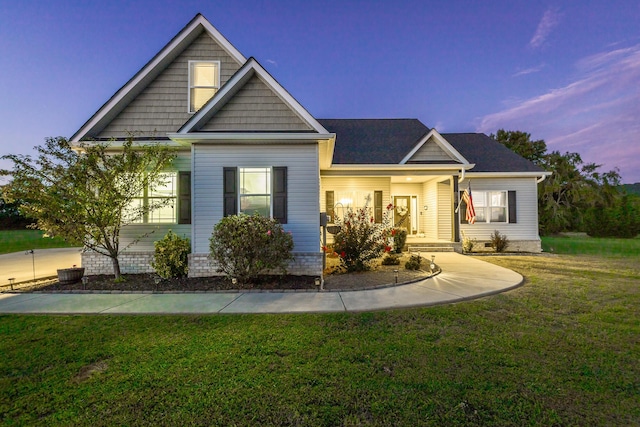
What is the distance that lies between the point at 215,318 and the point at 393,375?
10.2ft

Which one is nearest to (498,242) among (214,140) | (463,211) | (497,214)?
(497,214)

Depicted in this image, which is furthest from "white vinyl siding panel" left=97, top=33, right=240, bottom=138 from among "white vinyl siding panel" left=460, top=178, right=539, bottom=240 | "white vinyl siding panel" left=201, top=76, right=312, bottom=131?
"white vinyl siding panel" left=460, top=178, right=539, bottom=240

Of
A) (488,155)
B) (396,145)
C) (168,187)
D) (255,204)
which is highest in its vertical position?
(396,145)

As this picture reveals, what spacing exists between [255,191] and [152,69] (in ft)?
16.8

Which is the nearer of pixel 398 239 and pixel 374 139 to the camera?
pixel 398 239

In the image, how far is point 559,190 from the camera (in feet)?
79.9

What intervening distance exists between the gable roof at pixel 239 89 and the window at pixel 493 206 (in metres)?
9.47

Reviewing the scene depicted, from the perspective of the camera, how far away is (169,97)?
878cm

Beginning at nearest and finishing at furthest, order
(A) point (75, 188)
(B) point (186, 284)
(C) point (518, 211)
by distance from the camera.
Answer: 1. (A) point (75, 188)
2. (B) point (186, 284)
3. (C) point (518, 211)

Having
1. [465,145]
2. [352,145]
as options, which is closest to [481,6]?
[465,145]

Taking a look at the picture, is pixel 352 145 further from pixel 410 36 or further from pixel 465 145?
pixel 410 36

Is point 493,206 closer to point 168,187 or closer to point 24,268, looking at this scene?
point 168,187

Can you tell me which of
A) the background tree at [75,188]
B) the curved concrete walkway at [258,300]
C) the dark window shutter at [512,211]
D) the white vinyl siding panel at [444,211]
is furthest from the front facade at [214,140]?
the dark window shutter at [512,211]

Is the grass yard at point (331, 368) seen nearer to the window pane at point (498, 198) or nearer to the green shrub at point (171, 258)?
the green shrub at point (171, 258)
